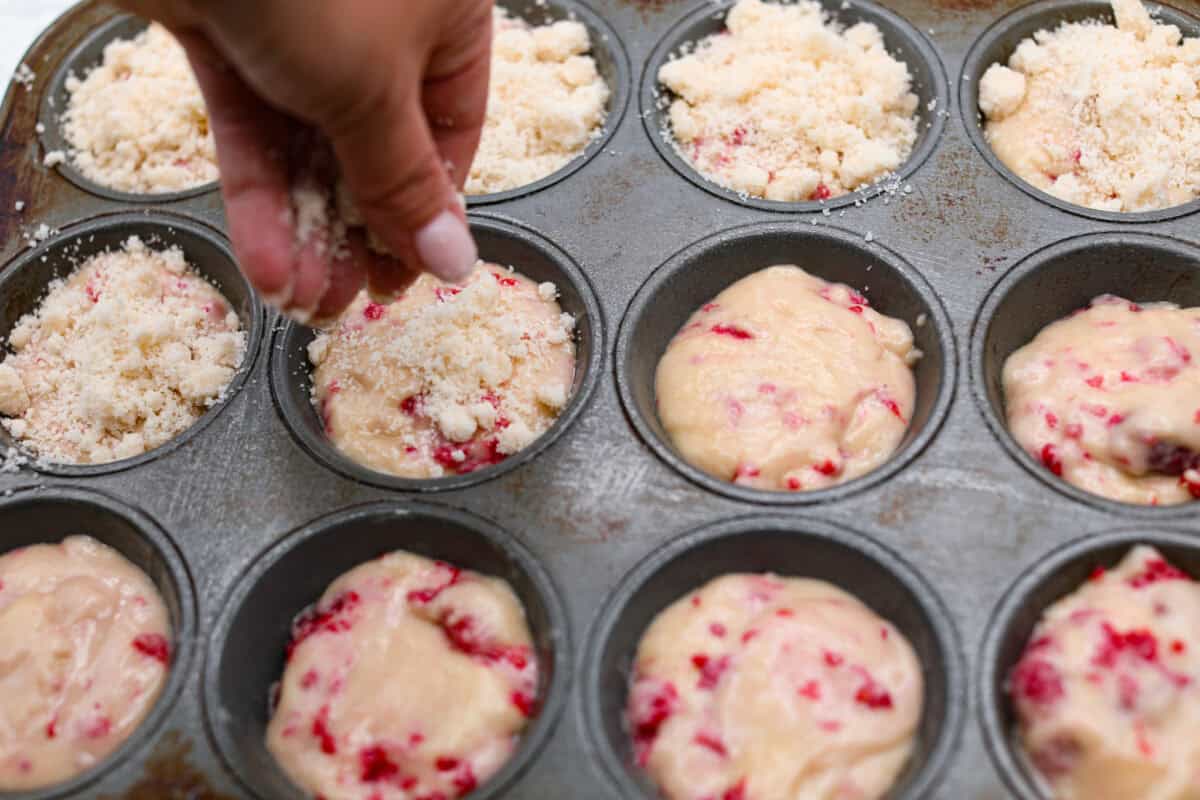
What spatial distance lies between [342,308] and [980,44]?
79.7 inches

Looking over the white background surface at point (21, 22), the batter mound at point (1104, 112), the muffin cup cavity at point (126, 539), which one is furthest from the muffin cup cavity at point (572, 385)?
the white background surface at point (21, 22)

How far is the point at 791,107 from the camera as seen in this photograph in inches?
120

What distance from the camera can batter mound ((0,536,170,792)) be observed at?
2.21 meters

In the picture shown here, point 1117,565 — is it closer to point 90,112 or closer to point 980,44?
point 980,44

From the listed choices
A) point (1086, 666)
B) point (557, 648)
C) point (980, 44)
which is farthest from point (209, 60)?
point (980, 44)

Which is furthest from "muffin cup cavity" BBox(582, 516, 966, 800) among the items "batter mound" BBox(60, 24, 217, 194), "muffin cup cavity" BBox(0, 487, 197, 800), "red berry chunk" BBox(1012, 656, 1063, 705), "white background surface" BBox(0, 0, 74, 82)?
"white background surface" BBox(0, 0, 74, 82)

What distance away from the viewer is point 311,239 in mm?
2031

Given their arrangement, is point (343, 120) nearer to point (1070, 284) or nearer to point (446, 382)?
point (446, 382)

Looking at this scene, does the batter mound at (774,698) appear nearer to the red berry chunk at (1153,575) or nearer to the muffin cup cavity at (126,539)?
the red berry chunk at (1153,575)

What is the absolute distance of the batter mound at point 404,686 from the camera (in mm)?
2135

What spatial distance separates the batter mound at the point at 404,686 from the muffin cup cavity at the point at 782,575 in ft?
0.57

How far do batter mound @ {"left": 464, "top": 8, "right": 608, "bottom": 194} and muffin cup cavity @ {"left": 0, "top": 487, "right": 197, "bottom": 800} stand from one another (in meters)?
1.22

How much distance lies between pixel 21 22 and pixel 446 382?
261 centimetres

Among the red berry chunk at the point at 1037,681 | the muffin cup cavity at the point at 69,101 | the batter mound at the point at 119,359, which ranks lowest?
the batter mound at the point at 119,359
